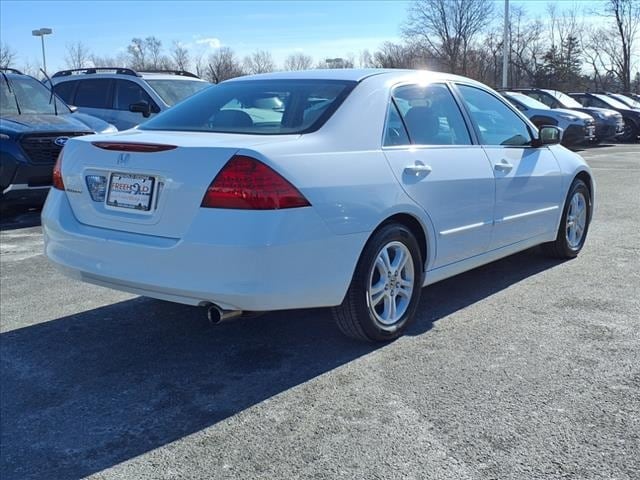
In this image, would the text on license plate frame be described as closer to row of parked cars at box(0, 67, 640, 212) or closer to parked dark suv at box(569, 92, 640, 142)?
row of parked cars at box(0, 67, 640, 212)

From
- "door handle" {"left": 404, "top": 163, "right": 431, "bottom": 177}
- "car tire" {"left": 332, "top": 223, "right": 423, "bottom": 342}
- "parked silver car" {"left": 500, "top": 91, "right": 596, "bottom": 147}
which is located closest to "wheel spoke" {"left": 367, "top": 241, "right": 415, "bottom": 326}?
"car tire" {"left": 332, "top": 223, "right": 423, "bottom": 342}

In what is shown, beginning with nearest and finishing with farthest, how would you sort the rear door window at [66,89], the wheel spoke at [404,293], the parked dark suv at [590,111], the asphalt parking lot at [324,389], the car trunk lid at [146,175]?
the asphalt parking lot at [324,389], the car trunk lid at [146,175], the wheel spoke at [404,293], the rear door window at [66,89], the parked dark suv at [590,111]

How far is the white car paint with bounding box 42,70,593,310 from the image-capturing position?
11.0 ft

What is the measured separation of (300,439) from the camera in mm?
3025

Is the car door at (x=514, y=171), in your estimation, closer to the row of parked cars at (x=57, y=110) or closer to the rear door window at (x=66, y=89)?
the row of parked cars at (x=57, y=110)

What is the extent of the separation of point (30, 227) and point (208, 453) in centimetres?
602

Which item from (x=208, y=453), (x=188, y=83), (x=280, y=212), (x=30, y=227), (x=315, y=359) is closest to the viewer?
(x=208, y=453)

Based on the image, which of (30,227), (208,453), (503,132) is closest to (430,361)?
(208,453)

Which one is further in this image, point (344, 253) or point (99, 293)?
point (99, 293)

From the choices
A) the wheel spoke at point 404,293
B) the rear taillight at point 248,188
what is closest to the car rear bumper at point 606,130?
the wheel spoke at point 404,293

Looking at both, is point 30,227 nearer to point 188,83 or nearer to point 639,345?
point 188,83

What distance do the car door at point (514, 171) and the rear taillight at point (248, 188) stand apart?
2048mm

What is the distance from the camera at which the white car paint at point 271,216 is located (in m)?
3.36

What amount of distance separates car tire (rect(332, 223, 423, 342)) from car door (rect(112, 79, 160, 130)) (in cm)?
794
